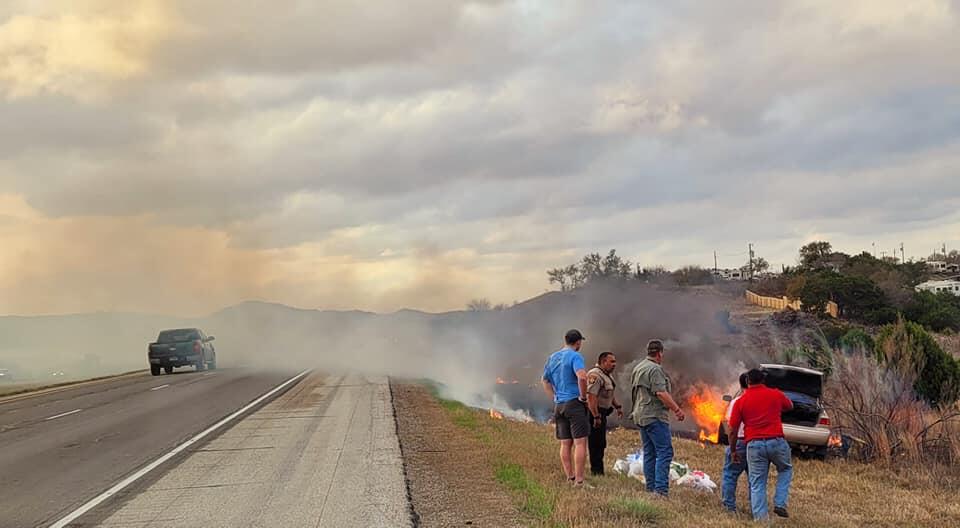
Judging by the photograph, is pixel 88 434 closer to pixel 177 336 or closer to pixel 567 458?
pixel 567 458

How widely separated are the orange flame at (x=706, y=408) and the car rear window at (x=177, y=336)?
23.4 m

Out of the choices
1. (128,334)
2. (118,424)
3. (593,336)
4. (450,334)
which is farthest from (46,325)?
(118,424)

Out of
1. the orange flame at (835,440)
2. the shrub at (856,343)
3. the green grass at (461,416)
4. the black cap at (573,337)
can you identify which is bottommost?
the orange flame at (835,440)

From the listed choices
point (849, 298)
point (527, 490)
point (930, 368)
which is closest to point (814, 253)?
point (849, 298)

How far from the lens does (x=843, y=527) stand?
972 centimetres

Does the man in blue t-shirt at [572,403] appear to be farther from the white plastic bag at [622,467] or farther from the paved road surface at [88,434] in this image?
the paved road surface at [88,434]

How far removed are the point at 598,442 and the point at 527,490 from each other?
76.1 inches

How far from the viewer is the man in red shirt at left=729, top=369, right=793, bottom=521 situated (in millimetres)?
9398

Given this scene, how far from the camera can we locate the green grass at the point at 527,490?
8531 millimetres

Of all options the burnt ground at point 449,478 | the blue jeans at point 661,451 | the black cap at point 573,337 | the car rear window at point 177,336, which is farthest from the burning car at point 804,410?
the car rear window at point 177,336

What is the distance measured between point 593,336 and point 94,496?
3099 cm

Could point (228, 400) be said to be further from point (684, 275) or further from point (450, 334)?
point (684, 275)

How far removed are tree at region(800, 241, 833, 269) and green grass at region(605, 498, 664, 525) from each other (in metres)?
84.4

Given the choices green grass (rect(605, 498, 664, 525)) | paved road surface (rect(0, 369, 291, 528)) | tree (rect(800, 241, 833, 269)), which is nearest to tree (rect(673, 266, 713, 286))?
tree (rect(800, 241, 833, 269))
